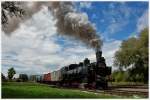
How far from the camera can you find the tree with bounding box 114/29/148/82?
13.6 metres

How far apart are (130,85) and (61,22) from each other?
10.5 ft

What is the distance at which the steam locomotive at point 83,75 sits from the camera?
49.7ft

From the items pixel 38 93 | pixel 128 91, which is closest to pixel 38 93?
pixel 38 93

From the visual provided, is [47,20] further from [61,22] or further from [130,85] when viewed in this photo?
[130,85]

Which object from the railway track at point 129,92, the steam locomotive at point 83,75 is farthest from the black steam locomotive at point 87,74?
the railway track at point 129,92

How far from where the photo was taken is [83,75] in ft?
51.8

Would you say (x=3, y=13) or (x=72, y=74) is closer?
(x=3, y=13)

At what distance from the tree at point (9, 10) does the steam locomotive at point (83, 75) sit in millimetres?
2493

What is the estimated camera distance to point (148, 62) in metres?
13.4

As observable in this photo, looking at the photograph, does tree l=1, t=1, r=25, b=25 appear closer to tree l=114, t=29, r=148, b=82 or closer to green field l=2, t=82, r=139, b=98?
green field l=2, t=82, r=139, b=98

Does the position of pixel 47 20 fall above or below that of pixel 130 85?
above

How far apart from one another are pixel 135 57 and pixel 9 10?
454cm

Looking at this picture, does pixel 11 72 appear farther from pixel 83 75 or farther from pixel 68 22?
pixel 83 75

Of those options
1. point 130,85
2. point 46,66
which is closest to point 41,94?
point 46,66
